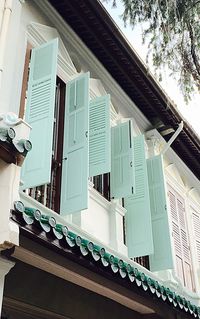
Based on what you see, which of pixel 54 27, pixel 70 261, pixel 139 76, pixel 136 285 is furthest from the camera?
pixel 139 76

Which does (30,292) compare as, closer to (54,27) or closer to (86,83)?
(86,83)

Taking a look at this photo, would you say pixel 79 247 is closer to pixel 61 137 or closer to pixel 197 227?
pixel 61 137

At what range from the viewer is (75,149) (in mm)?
6410

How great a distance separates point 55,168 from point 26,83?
1218 millimetres

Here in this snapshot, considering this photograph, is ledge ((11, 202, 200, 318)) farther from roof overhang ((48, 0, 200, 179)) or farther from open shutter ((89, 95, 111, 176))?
roof overhang ((48, 0, 200, 179))

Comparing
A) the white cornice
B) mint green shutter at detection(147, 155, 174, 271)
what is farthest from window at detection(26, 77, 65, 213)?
mint green shutter at detection(147, 155, 174, 271)

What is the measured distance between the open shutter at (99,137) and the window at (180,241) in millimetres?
3631

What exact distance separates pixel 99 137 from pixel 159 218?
2.08 meters

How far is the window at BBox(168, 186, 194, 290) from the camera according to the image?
9.81 meters

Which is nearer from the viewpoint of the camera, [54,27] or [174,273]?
[54,27]

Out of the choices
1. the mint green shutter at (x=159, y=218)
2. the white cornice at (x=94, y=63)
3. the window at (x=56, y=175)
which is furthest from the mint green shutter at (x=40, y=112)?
the mint green shutter at (x=159, y=218)

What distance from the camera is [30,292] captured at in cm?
562

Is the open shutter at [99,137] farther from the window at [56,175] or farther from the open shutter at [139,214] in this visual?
the open shutter at [139,214]

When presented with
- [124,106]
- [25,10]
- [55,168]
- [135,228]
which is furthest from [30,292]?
[124,106]
